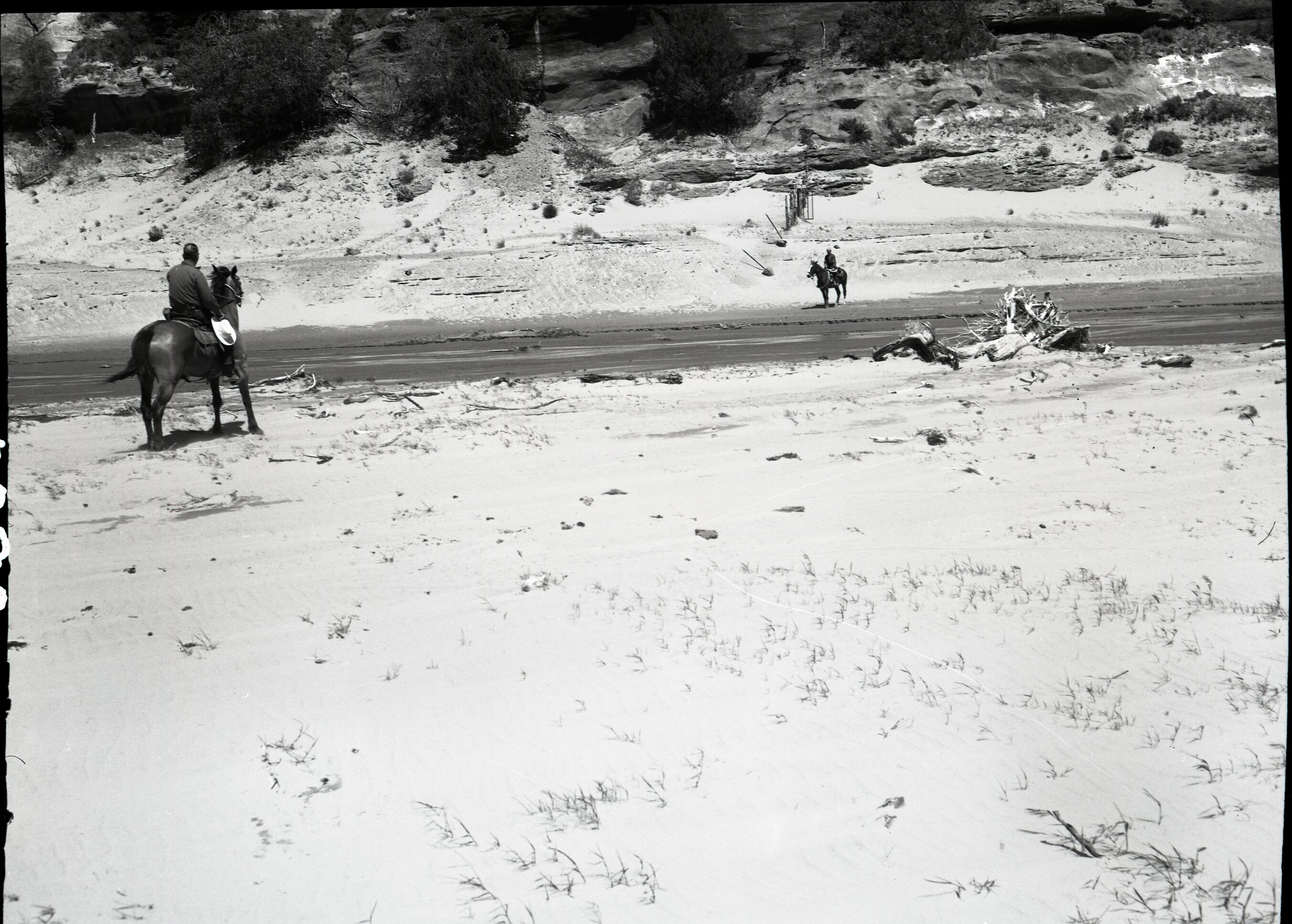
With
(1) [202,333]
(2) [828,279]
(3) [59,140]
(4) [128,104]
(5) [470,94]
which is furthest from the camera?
(4) [128,104]

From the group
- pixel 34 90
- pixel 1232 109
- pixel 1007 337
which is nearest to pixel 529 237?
pixel 1007 337

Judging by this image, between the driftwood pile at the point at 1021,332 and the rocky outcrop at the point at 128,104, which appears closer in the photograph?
the driftwood pile at the point at 1021,332

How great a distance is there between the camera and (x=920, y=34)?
56.9 m

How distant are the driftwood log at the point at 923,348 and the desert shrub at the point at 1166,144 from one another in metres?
37.5

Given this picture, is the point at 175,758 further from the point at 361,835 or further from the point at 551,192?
the point at 551,192

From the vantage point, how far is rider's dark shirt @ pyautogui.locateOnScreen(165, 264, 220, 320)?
11047 millimetres

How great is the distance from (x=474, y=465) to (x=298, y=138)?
165 ft

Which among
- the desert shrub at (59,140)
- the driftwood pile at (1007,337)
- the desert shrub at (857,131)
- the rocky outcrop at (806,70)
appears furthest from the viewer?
the desert shrub at (59,140)

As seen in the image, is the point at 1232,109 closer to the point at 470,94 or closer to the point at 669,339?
the point at 470,94

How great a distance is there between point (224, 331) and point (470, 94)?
4652cm

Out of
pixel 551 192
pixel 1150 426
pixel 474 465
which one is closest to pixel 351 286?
pixel 551 192

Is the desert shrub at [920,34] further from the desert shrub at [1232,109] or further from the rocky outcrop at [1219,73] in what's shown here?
the desert shrub at [1232,109]

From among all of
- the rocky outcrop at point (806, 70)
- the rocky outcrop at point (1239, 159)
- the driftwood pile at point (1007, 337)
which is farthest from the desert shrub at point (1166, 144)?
the driftwood pile at point (1007, 337)

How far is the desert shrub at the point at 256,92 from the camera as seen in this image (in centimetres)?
5466
